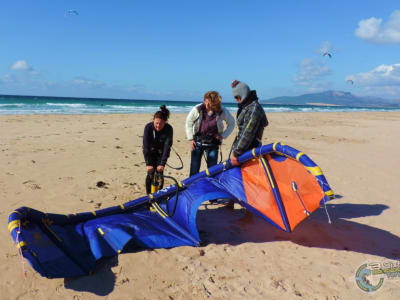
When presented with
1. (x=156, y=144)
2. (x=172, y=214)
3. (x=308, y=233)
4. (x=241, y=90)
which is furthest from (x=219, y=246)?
(x=241, y=90)

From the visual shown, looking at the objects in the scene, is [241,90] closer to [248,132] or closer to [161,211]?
[248,132]

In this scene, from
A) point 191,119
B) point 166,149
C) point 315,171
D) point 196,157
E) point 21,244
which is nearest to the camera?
point 21,244

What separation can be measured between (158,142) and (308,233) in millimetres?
2621

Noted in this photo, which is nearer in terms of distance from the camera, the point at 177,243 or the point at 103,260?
the point at 103,260

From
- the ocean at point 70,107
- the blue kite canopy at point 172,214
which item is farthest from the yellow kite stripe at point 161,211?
the ocean at point 70,107

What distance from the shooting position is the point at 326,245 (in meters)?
3.93

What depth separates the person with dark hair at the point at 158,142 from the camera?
4.53 metres

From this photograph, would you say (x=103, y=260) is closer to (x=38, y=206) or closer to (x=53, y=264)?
(x=53, y=264)

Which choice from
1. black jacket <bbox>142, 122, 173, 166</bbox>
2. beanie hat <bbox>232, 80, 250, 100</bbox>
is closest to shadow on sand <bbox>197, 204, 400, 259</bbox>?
black jacket <bbox>142, 122, 173, 166</bbox>

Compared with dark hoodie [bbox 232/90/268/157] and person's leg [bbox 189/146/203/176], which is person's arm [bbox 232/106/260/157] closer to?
dark hoodie [bbox 232/90/268/157]

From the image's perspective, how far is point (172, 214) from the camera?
13.6 feet

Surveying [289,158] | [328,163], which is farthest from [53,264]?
[328,163]

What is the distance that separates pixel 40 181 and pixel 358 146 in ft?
35.3

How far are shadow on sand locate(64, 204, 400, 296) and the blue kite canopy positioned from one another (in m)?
0.27
